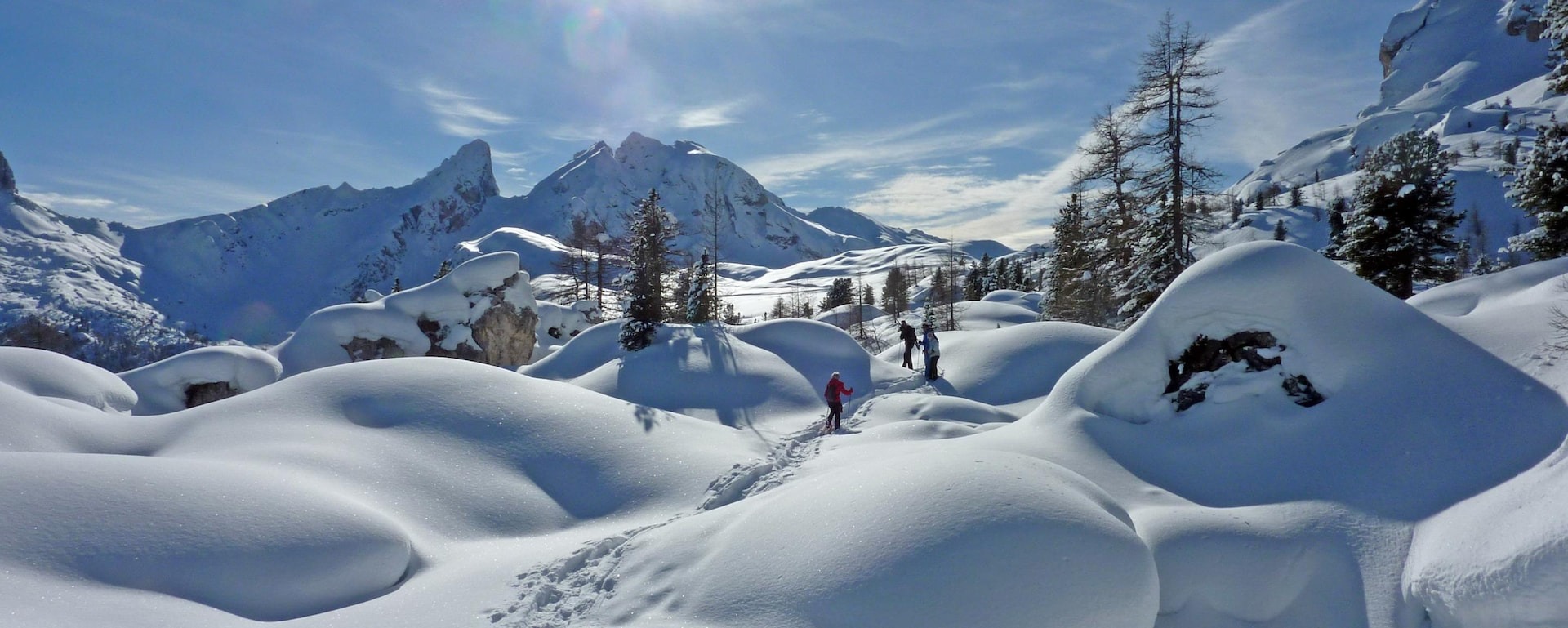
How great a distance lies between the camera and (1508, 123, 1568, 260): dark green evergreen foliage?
593 inches

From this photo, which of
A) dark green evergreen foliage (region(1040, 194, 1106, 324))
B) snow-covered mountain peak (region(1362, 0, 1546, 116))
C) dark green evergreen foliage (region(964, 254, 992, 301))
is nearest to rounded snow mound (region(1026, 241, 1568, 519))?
dark green evergreen foliage (region(1040, 194, 1106, 324))

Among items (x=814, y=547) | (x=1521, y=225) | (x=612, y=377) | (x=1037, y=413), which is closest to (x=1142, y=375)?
(x=1037, y=413)

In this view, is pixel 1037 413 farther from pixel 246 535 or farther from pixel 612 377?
pixel 612 377

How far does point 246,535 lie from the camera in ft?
19.1

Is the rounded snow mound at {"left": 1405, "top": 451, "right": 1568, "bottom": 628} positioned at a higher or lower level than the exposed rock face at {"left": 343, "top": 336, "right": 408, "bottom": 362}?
lower

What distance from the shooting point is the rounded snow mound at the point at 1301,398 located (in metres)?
6.03

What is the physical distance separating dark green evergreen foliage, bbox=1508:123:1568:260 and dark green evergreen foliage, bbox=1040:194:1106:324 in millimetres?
10111

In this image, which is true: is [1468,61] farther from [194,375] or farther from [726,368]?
[194,375]

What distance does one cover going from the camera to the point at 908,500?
5.56 m

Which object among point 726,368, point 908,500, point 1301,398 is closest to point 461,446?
point 908,500

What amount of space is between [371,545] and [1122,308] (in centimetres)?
1943

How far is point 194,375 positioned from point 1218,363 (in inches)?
1070

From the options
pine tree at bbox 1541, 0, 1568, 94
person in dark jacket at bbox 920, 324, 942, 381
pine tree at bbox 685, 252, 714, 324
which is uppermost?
pine tree at bbox 1541, 0, 1568, 94

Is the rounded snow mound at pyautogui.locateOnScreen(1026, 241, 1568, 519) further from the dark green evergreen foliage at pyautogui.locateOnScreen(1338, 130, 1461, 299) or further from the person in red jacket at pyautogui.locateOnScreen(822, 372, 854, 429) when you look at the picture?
the dark green evergreen foliage at pyautogui.locateOnScreen(1338, 130, 1461, 299)
